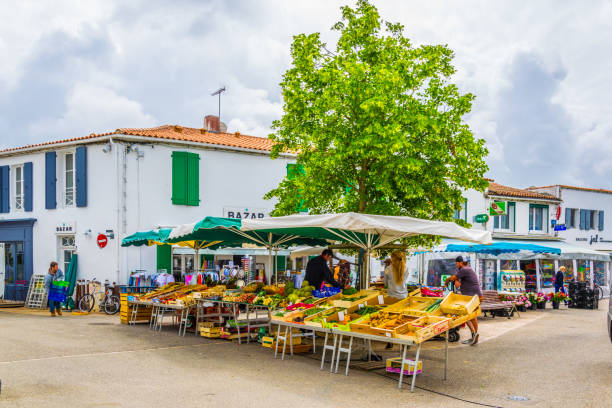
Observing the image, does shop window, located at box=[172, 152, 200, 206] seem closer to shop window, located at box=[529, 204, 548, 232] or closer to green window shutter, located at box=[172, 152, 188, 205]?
green window shutter, located at box=[172, 152, 188, 205]

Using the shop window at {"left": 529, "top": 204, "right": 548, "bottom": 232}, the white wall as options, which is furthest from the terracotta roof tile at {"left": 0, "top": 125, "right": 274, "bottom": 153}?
the white wall

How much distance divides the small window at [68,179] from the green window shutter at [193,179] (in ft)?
13.2

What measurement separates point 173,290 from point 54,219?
8.47 m

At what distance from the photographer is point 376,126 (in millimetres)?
12500

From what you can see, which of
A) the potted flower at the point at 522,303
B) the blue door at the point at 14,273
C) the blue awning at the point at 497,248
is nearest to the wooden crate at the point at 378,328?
the blue awning at the point at 497,248

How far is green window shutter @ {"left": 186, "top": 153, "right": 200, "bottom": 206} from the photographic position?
1961 centimetres

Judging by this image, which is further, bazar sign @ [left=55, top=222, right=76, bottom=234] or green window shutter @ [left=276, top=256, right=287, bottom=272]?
green window shutter @ [left=276, top=256, right=287, bottom=272]

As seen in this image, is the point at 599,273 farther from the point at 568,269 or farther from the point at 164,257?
the point at 164,257

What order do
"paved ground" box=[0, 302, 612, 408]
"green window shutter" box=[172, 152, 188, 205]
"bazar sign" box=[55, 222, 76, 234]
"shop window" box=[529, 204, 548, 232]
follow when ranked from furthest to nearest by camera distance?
"shop window" box=[529, 204, 548, 232], "bazar sign" box=[55, 222, 76, 234], "green window shutter" box=[172, 152, 188, 205], "paved ground" box=[0, 302, 612, 408]

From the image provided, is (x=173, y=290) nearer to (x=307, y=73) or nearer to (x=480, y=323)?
(x=307, y=73)

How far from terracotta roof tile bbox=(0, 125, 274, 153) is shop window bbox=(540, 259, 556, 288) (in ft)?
46.7

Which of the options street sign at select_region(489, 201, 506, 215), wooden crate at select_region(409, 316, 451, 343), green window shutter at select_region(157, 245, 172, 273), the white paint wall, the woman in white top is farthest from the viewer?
street sign at select_region(489, 201, 506, 215)

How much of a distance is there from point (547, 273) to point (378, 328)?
22523 mm

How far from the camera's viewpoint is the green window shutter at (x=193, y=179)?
19609 millimetres
